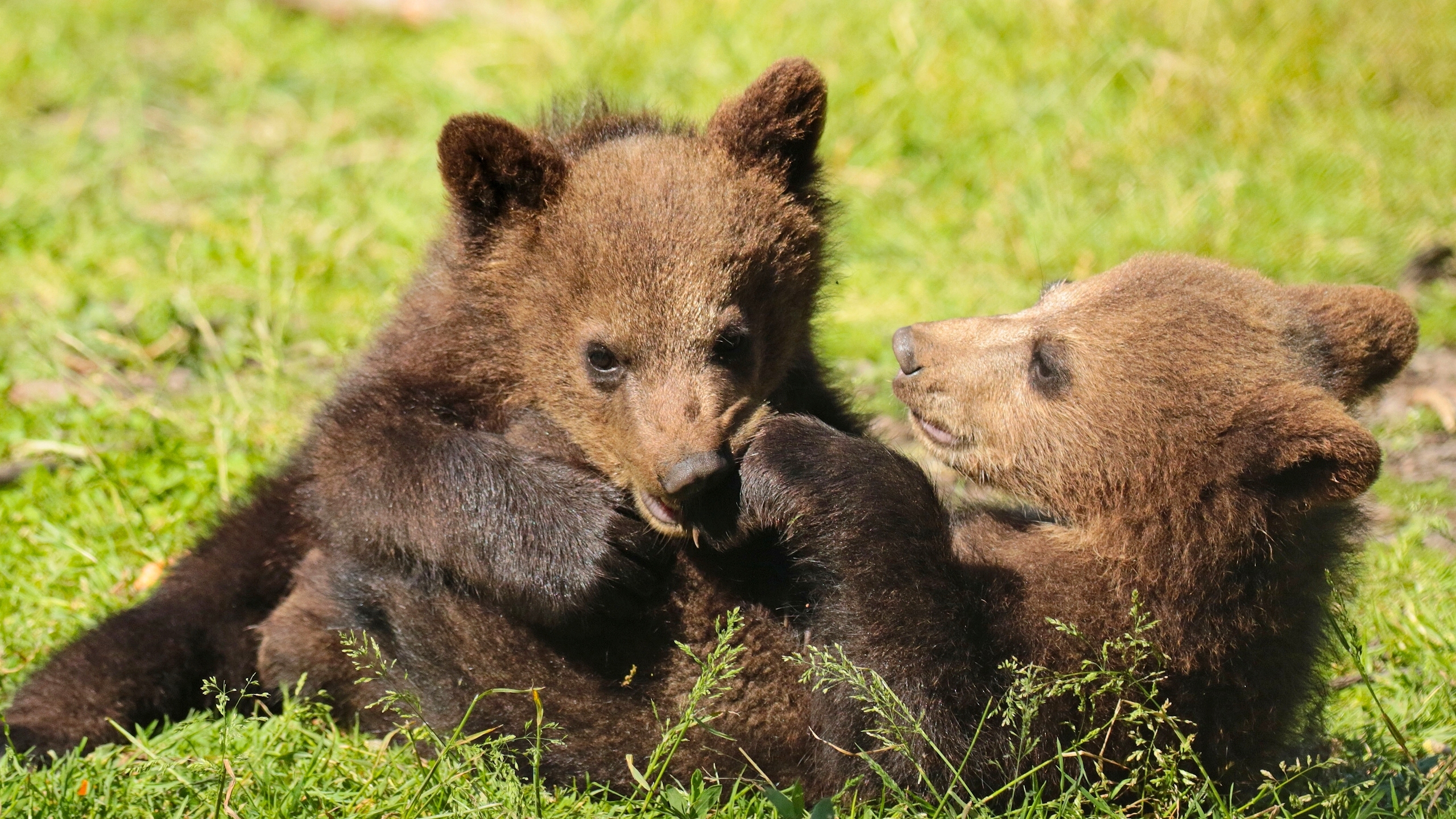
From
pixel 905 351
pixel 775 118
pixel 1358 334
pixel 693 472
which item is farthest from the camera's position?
pixel 775 118

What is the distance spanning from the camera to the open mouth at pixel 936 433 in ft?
14.9

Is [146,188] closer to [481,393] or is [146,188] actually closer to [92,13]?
[92,13]

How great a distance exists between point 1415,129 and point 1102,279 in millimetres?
6317

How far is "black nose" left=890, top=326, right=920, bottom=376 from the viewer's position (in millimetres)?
4531

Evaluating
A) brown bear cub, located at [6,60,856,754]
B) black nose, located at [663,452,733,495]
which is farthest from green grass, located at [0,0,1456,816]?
black nose, located at [663,452,733,495]

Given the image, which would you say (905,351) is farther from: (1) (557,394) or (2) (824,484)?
(1) (557,394)

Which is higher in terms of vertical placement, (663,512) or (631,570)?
(663,512)

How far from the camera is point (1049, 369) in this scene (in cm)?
439

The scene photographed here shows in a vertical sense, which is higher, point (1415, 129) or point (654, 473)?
point (654, 473)

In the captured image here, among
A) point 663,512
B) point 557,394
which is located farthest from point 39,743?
point 663,512

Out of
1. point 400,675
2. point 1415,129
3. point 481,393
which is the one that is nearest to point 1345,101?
point 1415,129


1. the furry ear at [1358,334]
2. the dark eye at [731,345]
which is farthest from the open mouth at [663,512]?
the furry ear at [1358,334]

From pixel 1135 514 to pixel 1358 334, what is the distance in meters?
0.96

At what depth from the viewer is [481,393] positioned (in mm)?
4598
